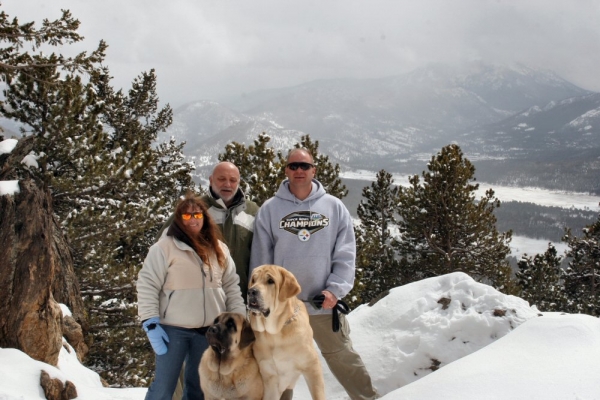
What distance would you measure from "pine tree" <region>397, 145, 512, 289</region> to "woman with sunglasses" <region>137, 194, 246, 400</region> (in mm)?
16723

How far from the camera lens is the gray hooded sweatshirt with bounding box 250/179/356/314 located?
399 centimetres

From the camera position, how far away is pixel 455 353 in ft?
17.8

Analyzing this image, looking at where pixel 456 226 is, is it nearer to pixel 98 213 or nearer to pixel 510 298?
pixel 510 298

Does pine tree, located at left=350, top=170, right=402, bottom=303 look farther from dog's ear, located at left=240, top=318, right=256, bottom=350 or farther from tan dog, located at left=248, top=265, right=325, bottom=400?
dog's ear, located at left=240, top=318, right=256, bottom=350

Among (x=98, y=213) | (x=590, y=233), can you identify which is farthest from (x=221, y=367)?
(x=590, y=233)

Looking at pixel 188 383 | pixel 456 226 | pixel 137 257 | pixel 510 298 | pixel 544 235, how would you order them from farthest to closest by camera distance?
pixel 544 235 → pixel 456 226 → pixel 137 257 → pixel 510 298 → pixel 188 383

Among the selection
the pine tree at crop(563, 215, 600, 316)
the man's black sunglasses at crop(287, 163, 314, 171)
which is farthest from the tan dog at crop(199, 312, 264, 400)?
the pine tree at crop(563, 215, 600, 316)

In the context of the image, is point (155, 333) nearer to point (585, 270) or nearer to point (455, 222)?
point (455, 222)

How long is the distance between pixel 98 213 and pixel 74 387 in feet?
18.1

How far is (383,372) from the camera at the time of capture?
5508mm

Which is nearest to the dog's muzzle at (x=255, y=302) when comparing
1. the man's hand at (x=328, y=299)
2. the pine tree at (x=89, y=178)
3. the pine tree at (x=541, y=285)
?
the man's hand at (x=328, y=299)

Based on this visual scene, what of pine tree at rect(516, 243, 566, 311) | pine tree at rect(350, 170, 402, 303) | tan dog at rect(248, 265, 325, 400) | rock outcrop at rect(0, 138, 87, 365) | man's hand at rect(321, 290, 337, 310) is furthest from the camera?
pine tree at rect(516, 243, 566, 311)

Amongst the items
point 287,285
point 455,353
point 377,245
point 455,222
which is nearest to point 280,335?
point 287,285

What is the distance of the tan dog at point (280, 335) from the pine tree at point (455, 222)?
1648 cm
